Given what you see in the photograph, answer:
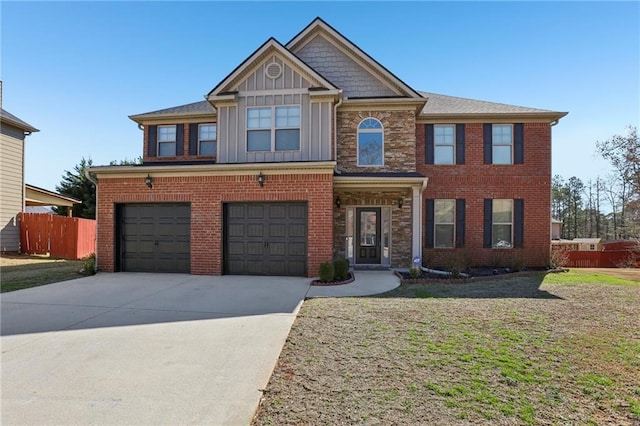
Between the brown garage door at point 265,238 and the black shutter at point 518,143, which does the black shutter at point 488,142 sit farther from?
the brown garage door at point 265,238

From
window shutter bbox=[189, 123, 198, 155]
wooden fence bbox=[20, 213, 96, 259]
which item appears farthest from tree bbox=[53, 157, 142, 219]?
window shutter bbox=[189, 123, 198, 155]

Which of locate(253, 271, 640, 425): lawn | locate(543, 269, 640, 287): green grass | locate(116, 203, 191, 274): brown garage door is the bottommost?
locate(543, 269, 640, 287): green grass

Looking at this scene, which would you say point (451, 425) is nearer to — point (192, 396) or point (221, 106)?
point (192, 396)

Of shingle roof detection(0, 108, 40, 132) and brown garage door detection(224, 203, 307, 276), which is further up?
shingle roof detection(0, 108, 40, 132)

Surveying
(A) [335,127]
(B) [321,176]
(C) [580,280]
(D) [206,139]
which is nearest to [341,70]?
(A) [335,127]

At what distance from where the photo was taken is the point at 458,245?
12.8 m

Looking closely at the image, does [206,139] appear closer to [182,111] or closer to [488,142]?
[182,111]

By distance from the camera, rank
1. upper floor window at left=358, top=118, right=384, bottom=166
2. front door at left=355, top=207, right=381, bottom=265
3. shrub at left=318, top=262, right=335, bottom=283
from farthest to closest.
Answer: front door at left=355, top=207, right=381, bottom=265
upper floor window at left=358, top=118, right=384, bottom=166
shrub at left=318, top=262, right=335, bottom=283

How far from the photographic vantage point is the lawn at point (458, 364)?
2853mm

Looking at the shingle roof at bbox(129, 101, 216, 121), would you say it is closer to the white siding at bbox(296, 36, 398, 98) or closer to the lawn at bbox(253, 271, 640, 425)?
the white siding at bbox(296, 36, 398, 98)

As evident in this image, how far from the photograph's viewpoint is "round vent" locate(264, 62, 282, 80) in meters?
11.4

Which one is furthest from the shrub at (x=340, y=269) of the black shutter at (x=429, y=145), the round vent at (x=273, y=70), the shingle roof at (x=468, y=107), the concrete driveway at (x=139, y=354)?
the shingle roof at (x=468, y=107)

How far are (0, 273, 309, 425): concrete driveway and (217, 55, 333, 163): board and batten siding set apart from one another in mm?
5254

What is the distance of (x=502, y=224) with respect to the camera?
12.9m
